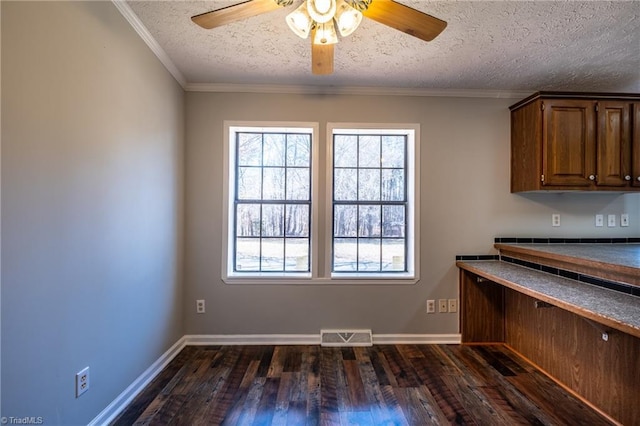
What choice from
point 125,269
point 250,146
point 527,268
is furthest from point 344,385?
point 250,146

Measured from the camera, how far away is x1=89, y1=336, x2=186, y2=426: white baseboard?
152 cm

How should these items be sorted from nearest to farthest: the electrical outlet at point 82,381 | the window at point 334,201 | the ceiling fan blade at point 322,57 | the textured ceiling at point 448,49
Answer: the electrical outlet at point 82,381, the ceiling fan blade at point 322,57, the textured ceiling at point 448,49, the window at point 334,201

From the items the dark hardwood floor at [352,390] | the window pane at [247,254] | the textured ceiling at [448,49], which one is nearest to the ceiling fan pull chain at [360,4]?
the textured ceiling at [448,49]

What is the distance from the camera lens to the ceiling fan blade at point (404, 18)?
47.0 inches

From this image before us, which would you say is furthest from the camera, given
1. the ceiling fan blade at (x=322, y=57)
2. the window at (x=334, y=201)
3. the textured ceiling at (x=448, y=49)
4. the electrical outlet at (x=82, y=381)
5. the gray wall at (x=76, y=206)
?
the window at (x=334, y=201)

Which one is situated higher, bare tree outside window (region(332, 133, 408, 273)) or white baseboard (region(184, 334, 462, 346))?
bare tree outside window (region(332, 133, 408, 273))

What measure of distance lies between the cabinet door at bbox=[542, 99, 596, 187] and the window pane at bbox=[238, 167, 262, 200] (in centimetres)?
257

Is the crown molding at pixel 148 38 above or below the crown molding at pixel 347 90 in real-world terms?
above

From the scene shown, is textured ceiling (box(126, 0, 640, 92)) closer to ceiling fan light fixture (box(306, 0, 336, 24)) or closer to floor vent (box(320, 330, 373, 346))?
ceiling fan light fixture (box(306, 0, 336, 24))

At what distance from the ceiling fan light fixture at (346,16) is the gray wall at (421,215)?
1.25 metres

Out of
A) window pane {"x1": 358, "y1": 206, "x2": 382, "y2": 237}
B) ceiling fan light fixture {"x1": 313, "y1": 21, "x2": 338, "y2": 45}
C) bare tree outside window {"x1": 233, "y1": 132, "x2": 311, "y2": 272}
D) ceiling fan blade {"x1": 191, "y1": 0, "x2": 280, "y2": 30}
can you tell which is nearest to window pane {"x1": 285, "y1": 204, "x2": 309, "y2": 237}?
bare tree outside window {"x1": 233, "y1": 132, "x2": 311, "y2": 272}

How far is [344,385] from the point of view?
1905mm

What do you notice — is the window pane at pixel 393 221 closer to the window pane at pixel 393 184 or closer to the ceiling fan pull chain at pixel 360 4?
the window pane at pixel 393 184

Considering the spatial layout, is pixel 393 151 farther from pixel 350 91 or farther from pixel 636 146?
pixel 636 146
